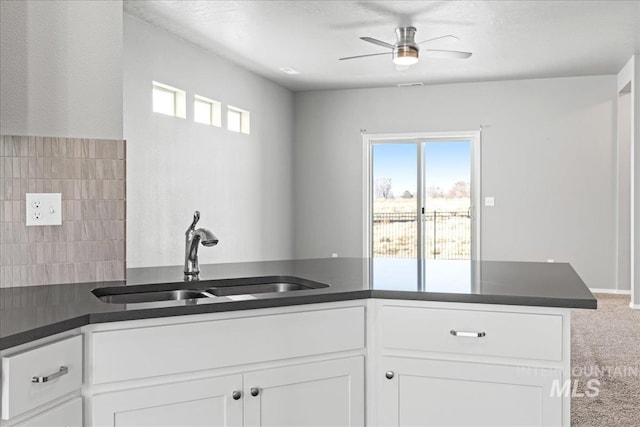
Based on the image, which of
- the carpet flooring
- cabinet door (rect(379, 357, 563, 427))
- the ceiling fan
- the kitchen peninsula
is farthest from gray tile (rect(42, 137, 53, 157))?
the ceiling fan

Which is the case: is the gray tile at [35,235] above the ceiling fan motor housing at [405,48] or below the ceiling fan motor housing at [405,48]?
below

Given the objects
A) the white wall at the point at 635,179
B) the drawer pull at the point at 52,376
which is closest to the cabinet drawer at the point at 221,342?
the drawer pull at the point at 52,376

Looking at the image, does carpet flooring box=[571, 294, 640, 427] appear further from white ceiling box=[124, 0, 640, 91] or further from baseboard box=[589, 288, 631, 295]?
white ceiling box=[124, 0, 640, 91]

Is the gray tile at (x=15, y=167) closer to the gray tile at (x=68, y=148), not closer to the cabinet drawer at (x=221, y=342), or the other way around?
Answer: the gray tile at (x=68, y=148)

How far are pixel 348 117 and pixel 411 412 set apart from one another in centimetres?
705

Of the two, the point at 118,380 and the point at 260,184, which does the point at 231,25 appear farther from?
the point at 118,380

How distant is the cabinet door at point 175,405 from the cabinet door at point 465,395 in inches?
19.9

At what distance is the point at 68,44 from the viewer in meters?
2.16

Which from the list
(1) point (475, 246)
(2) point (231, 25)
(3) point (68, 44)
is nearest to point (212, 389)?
(3) point (68, 44)

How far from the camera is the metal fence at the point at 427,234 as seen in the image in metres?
8.32

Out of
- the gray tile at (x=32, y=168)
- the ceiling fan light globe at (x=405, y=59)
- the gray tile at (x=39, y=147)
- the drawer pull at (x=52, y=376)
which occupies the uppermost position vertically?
the ceiling fan light globe at (x=405, y=59)

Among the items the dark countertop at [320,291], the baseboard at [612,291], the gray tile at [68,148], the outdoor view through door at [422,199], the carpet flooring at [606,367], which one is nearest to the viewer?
the dark countertop at [320,291]

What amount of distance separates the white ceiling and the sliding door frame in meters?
0.94

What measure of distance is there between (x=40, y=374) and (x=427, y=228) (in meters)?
7.36
